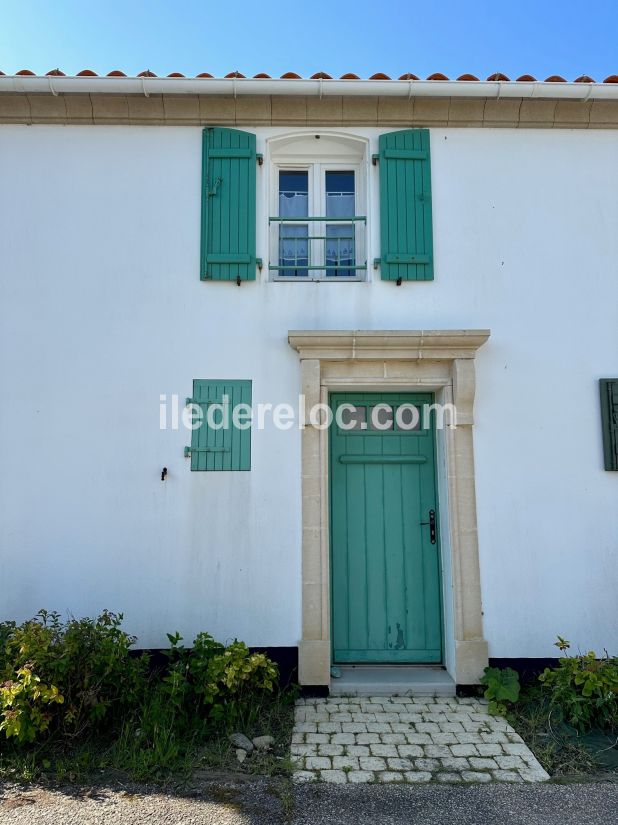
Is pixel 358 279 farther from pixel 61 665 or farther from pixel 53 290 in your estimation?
pixel 61 665

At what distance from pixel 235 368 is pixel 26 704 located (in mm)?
2701

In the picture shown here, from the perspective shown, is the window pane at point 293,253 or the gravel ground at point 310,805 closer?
the gravel ground at point 310,805

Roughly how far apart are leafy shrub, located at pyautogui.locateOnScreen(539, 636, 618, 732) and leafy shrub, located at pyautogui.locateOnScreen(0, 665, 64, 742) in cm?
328

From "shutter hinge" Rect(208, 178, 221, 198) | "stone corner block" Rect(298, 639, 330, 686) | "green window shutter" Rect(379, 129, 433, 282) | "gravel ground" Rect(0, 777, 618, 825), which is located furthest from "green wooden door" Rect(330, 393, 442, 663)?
"shutter hinge" Rect(208, 178, 221, 198)

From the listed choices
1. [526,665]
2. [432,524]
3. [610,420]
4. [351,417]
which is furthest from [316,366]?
[526,665]

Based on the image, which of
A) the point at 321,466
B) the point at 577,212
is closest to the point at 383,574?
the point at 321,466

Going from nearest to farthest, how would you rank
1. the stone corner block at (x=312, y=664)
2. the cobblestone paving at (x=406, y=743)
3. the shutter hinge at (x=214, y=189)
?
the cobblestone paving at (x=406, y=743) < the stone corner block at (x=312, y=664) < the shutter hinge at (x=214, y=189)

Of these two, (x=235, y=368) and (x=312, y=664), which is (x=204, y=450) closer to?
(x=235, y=368)

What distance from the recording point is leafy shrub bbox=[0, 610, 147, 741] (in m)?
3.41

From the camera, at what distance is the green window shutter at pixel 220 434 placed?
15.1 ft

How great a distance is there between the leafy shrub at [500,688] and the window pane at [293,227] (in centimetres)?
363

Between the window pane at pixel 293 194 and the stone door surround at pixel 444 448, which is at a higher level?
the window pane at pixel 293 194

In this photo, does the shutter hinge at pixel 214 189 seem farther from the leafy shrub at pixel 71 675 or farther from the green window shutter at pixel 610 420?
the green window shutter at pixel 610 420

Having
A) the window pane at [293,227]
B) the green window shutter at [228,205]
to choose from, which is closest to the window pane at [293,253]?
the window pane at [293,227]
